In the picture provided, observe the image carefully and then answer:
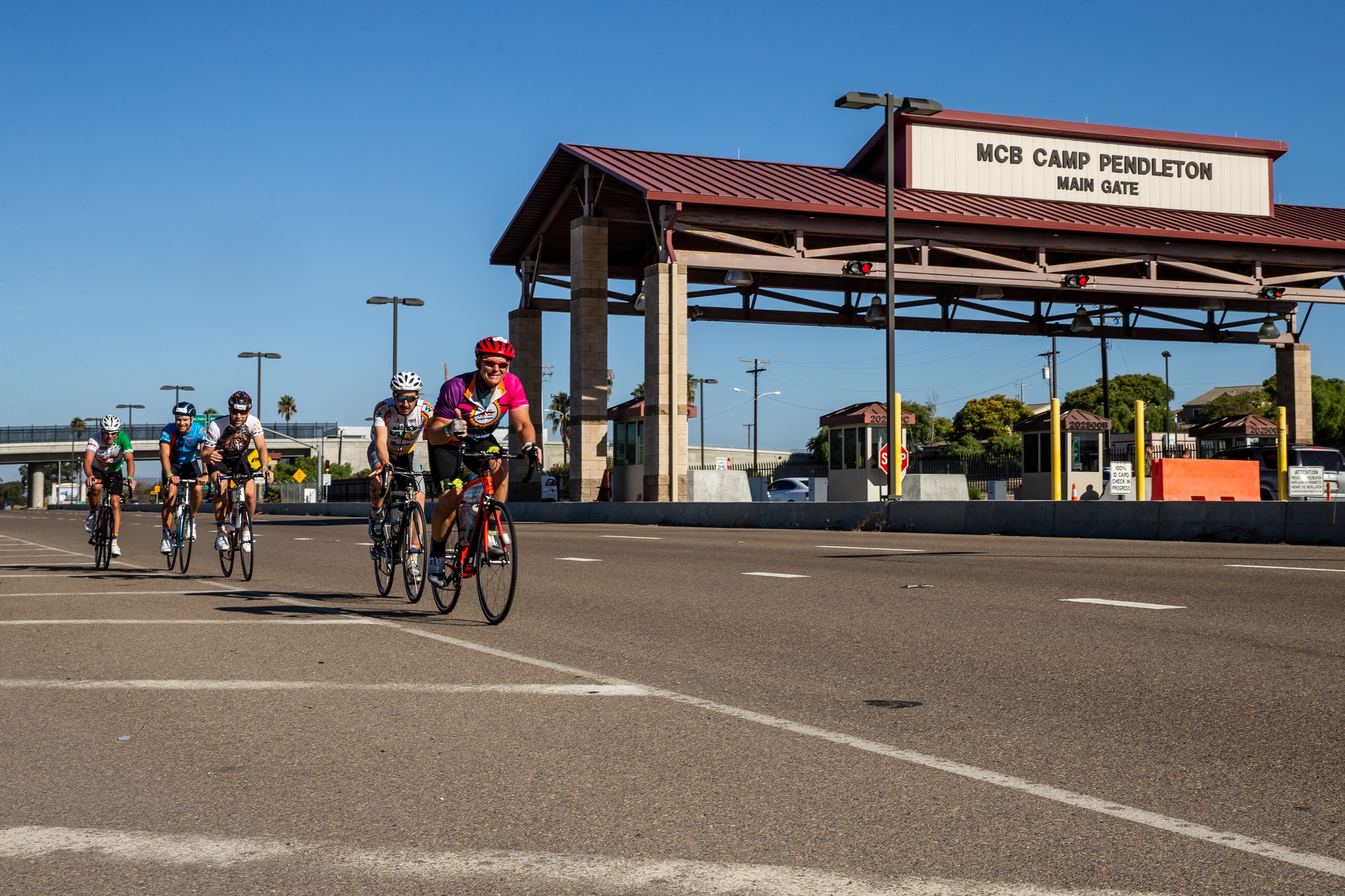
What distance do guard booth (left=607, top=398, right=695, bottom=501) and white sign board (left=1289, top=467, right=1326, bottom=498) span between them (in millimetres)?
15123

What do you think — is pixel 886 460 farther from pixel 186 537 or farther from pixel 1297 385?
pixel 186 537

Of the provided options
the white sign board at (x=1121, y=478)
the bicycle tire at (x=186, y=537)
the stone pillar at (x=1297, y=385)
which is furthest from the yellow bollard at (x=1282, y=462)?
the bicycle tire at (x=186, y=537)

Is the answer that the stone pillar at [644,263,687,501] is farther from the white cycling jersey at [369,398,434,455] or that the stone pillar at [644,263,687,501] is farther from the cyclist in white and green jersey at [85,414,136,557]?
the white cycling jersey at [369,398,434,455]

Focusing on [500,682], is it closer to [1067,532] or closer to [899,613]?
[899,613]

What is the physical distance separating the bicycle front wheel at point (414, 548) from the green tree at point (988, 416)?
107137 millimetres

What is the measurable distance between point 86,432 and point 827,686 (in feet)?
434

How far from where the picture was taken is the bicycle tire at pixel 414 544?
10.4 meters

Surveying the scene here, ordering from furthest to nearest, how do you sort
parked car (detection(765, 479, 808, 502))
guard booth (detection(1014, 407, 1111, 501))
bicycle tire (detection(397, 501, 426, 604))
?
parked car (detection(765, 479, 808, 502)), guard booth (detection(1014, 407, 1111, 501)), bicycle tire (detection(397, 501, 426, 604))

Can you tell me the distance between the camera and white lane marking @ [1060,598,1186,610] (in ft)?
31.9

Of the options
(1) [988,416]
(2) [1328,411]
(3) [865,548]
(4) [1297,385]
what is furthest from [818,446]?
(3) [865,548]

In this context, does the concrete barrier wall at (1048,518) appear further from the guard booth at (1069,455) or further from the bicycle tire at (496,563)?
the bicycle tire at (496,563)

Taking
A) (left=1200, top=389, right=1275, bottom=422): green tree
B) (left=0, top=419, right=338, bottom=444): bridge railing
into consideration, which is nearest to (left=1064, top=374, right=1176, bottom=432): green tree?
(left=1200, top=389, right=1275, bottom=422): green tree

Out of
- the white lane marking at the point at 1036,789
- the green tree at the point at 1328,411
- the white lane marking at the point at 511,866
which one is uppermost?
the green tree at the point at 1328,411

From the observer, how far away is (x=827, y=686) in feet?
21.4
